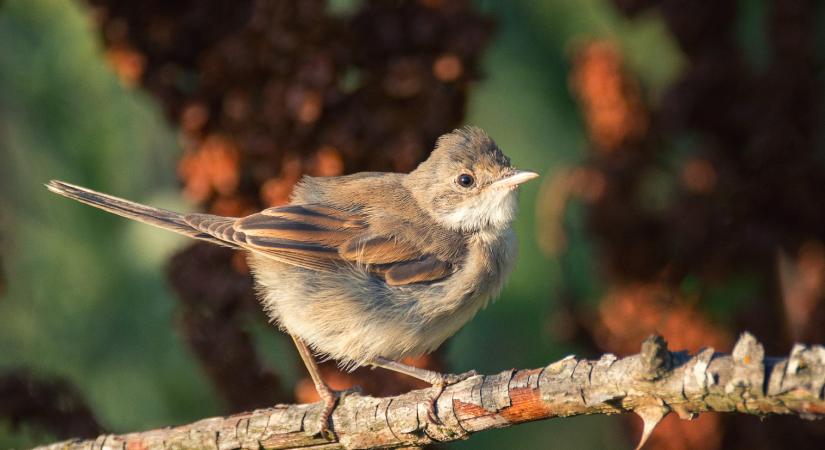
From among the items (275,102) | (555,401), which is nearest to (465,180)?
(275,102)

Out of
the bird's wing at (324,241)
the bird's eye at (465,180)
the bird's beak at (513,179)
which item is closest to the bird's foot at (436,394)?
the bird's wing at (324,241)

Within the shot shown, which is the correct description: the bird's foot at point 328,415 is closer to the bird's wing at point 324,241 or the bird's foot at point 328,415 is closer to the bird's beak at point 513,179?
the bird's wing at point 324,241

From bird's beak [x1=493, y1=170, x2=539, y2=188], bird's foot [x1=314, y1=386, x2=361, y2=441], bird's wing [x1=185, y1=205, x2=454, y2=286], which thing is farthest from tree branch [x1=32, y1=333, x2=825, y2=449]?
bird's beak [x1=493, y1=170, x2=539, y2=188]

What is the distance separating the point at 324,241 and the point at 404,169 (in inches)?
32.8

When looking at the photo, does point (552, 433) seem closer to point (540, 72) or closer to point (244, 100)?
point (540, 72)

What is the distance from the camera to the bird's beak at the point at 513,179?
415 centimetres

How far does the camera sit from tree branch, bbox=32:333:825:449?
94.7 inches

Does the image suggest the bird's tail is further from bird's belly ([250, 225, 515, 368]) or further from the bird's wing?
bird's belly ([250, 225, 515, 368])

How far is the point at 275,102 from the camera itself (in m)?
4.42

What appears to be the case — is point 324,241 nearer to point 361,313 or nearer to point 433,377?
point 361,313

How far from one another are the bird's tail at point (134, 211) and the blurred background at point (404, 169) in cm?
60

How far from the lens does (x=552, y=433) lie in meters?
5.81

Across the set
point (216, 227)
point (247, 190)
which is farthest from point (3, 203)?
point (216, 227)

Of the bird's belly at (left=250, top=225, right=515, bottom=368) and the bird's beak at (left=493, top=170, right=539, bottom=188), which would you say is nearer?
the bird's belly at (left=250, top=225, right=515, bottom=368)
